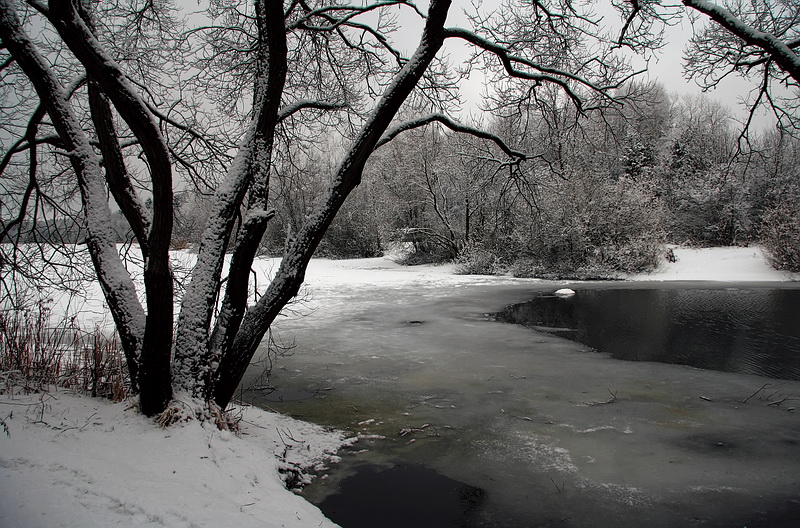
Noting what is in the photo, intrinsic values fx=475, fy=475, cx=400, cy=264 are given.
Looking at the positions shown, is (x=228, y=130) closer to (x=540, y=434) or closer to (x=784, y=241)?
(x=540, y=434)

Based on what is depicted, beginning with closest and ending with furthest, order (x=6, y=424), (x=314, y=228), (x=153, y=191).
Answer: (x=6, y=424)
(x=153, y=191)
(x=314, y=228)

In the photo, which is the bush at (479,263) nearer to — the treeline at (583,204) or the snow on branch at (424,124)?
the treeline at (583,204)

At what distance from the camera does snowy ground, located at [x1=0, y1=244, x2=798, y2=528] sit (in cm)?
227

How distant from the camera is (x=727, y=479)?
370cm

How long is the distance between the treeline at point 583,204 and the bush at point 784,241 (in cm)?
4

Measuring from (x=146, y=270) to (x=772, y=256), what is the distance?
20.8 metres

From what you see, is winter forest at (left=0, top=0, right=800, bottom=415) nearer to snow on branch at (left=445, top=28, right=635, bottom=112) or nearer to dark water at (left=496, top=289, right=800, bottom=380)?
snow on branch at (left=445, top=28, right=635, bottom=112)

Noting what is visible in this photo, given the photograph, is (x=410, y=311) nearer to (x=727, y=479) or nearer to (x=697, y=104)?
(x=727, y=479)

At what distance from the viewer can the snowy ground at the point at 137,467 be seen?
2268mm

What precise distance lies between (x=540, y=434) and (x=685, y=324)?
7202 millimetres

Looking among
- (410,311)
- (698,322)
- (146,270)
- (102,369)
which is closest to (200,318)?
(146,270)

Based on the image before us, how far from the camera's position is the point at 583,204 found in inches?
763

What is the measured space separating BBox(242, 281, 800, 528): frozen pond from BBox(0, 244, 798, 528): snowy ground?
540 millimetres

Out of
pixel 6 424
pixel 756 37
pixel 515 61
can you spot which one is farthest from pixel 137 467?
pixel 756 37
